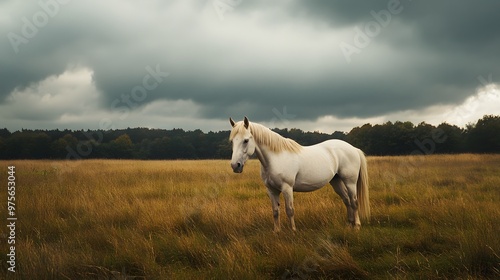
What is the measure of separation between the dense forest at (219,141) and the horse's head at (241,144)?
45.7 m

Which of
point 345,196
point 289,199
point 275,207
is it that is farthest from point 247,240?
A: point 345,196

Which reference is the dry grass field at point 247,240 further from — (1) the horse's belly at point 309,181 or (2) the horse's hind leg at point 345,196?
(1) the horse's belly at point 309,181

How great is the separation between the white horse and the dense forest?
144ft

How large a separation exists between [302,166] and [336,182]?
1506 millimetres

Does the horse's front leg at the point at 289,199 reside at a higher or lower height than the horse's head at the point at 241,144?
lower

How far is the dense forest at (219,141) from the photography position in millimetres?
50250

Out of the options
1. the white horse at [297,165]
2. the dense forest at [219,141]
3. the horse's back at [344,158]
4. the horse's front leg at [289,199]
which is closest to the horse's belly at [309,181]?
the white horse at [297,165]

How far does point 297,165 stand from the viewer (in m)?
5.79

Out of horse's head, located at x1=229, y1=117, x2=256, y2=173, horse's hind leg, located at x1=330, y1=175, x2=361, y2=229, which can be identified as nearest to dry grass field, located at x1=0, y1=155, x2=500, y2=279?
horse's hind leg, located at x1=330, y1=175, x2=361, y2=229

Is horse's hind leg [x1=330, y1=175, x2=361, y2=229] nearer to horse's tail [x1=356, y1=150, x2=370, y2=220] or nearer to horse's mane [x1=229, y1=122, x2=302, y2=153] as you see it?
horse's tail [x1=356, y1=150, x2=370, y2=220]

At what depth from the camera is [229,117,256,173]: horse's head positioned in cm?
493

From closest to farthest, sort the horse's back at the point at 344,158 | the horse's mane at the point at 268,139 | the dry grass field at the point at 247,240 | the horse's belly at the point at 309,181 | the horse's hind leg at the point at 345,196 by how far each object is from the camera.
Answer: the dry grass field at the point at 247,240, the horse's mane at the point at 268,139, the horse's belly at the point at 309,181, the horse's hind leg at the point at 345,196, the horse's back at the point at 344,158

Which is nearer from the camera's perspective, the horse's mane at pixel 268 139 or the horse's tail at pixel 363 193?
the horse's mane at pixel 268 139

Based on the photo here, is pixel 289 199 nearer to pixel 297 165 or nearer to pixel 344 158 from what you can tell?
pixel 297 165
